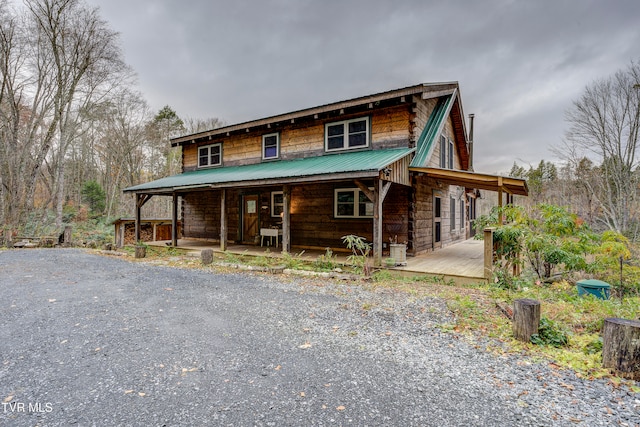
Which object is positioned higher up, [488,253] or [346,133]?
[346,133]

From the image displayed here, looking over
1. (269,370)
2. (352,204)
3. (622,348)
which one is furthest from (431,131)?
(269,370)

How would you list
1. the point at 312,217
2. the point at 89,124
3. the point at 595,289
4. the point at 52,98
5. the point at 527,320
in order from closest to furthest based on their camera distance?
the point at 527,320, the point at 595,289, the point at 312,217, the point at 52,98, the point at 89,124

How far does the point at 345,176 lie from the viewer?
7473mm

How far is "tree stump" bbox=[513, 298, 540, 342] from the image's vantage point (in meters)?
3.61

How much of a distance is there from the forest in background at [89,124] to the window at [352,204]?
45.8ft

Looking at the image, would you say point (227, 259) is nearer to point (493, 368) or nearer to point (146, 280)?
point (146, 280)

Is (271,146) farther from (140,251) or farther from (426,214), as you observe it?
(426,214)

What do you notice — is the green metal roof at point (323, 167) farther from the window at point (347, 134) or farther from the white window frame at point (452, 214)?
the white window frame at point (452, 214)

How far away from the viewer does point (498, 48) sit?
16.0 m

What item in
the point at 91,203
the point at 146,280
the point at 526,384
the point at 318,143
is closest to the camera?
the point at 526,384

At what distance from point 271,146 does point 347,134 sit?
3.59 m

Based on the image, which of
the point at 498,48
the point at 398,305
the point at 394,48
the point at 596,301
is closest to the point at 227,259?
the point at 398,305

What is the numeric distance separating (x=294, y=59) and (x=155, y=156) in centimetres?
1414

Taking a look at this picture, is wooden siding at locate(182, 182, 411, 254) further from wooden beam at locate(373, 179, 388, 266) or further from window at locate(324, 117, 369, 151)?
wooden beam at locate(373, 179, 388, 266)
